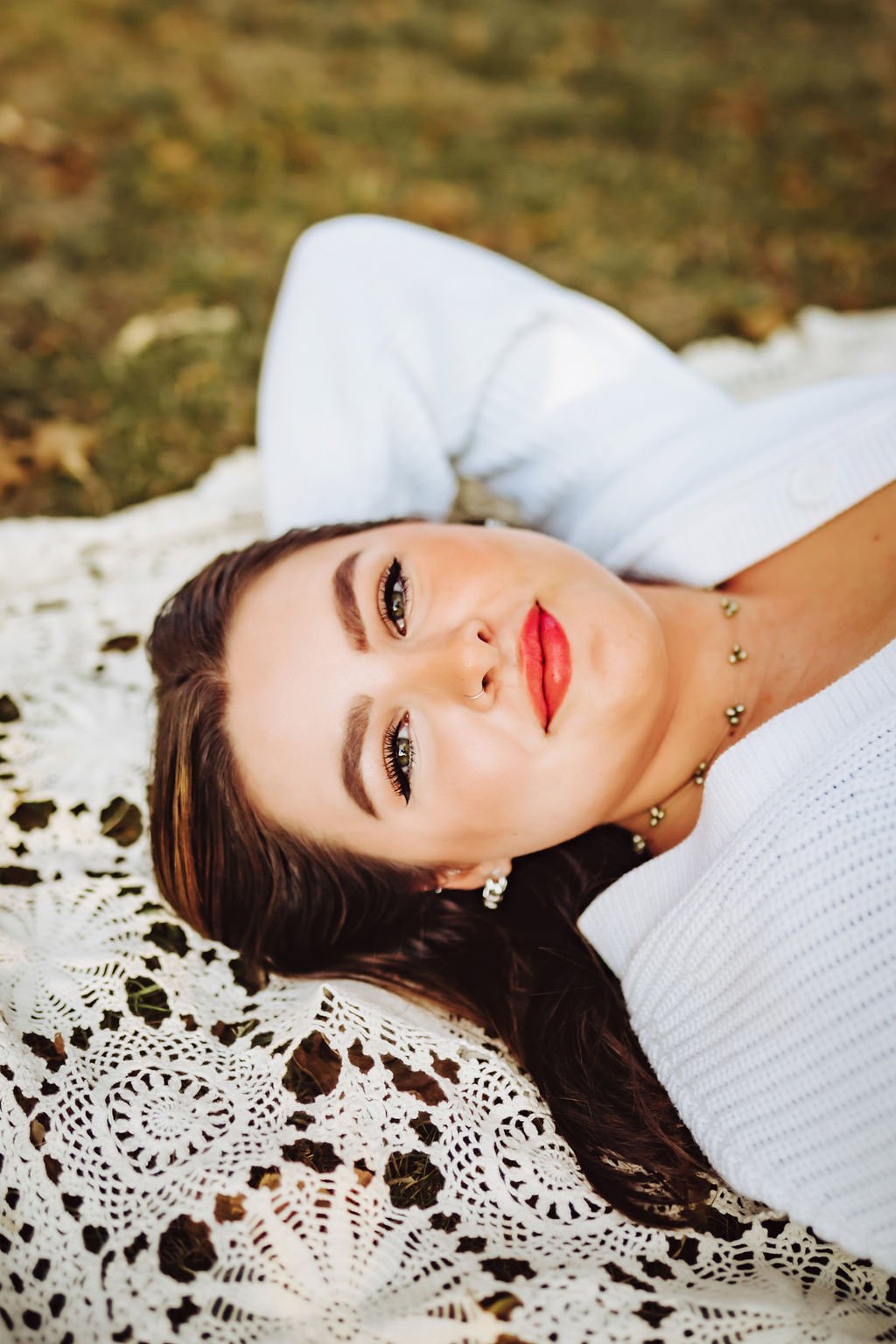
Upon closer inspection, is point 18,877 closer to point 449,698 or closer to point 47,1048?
point 47,1048

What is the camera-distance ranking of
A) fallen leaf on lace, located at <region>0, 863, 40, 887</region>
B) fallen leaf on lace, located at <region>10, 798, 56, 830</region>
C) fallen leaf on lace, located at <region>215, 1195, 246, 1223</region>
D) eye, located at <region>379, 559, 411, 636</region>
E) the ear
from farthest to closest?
fallen leaf on lace, located at <region>10, 798, 56, 830</region> → fallen leaf on lace, located at <region>0, 863, 40, 887</region> → the ear → eye, located at <region>379, 559, 411, 636</region> → fallen leaf on lace, located at <region>215, 1195, 246, 1223</region>

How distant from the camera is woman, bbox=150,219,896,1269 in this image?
2.05 metres

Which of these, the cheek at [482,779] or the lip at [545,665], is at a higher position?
the lip at [545,665]

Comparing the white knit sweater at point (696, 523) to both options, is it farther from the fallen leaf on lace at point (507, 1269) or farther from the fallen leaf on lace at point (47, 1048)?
the fallen leaf on lace at point (47, 1048)

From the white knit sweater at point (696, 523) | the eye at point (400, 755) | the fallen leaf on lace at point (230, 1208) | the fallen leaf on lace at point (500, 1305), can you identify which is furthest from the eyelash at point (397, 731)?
the fallen leaf on lace at point (500, 1305)

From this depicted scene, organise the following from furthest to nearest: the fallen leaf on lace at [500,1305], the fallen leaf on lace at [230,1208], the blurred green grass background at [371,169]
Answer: the blurred green grass background at [371,169]
the fallen leaf on lace at [230,1208]
the fallen leaf on lace at [500,1305]

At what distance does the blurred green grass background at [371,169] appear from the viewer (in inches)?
157

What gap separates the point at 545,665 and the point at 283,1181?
3.76 feet

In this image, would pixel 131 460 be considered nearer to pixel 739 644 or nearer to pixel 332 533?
pixel 332 533

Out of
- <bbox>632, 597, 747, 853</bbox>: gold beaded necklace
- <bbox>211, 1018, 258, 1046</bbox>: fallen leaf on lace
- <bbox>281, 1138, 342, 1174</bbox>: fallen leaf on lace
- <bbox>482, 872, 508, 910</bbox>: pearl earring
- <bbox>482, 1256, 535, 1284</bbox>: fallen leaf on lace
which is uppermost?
<bbox>632, 597, 747, 853</bbox>: gold beaded necklace

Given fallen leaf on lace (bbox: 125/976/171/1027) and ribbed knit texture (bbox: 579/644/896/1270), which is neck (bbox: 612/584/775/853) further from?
fallen leaf on lace (bbox: 125/976/171/1027)

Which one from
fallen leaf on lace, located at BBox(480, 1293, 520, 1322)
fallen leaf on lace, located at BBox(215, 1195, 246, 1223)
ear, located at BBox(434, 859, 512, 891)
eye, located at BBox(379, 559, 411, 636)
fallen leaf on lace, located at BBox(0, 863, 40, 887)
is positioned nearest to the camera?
fallen leaf on lace, located at BBox(480, 1293, 520, 1322)

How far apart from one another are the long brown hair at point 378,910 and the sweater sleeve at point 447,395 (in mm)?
567

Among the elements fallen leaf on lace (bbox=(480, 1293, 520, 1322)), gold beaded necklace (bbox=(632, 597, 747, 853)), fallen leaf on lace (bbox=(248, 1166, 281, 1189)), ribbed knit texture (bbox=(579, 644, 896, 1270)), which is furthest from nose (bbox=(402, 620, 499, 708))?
fallen leaf on lace (bbox=(480, 1293, 520, 1322))
